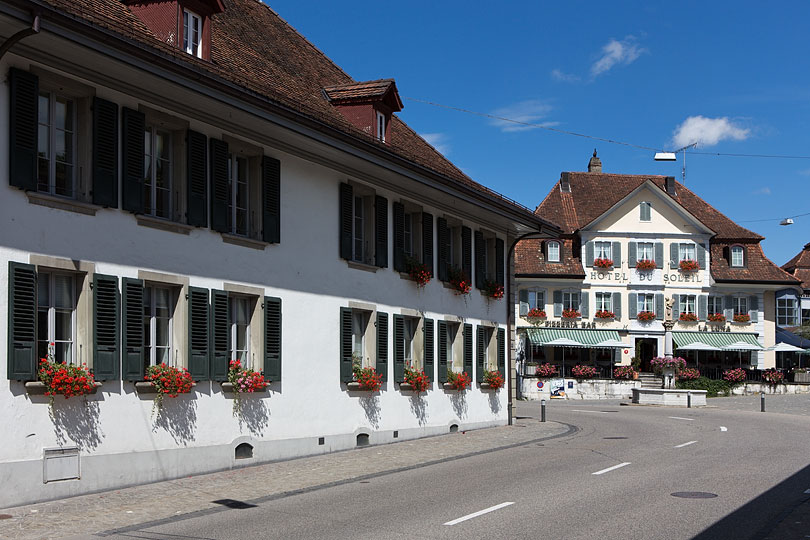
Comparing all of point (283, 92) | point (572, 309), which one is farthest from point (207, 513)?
point (572, 309)

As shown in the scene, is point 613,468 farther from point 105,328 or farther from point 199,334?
point 105,328

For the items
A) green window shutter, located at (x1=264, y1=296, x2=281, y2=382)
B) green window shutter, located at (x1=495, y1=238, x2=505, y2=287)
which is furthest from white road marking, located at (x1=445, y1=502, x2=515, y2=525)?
green window shutter, located at (x1=495, y1=238, x2=505, y2=287)

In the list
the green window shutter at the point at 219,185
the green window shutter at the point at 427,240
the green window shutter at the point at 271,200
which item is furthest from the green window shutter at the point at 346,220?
the green window shutter at the point at 219,185

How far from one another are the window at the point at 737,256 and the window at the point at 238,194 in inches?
1899

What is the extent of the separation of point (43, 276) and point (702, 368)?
2002 inches

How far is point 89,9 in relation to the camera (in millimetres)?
14172

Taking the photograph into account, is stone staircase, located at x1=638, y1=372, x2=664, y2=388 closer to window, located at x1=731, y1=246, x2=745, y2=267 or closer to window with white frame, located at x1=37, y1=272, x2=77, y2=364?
window, located at x1=731, y1=246, x2=745, y2=267

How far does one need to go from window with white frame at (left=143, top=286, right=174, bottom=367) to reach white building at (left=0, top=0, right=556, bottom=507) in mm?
30

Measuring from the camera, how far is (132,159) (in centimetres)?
1513

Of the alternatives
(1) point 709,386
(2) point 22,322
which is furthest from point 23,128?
(1) point 709,386

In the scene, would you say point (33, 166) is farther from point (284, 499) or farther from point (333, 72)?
point (333, 72)

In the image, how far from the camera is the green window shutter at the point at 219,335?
16.8 metres

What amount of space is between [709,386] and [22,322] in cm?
4620

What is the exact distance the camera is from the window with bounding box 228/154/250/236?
17.8m
